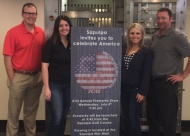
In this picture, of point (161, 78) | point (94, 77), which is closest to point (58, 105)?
point (94, 77)

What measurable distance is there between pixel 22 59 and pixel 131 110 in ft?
4.03

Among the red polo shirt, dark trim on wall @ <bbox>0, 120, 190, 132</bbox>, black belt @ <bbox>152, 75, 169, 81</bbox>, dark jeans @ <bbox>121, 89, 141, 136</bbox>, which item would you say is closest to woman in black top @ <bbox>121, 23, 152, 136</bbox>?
dark jeans @ <bbox>121, 89, 141, 136</bbox>

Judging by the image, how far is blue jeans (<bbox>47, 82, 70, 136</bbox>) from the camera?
261 cm

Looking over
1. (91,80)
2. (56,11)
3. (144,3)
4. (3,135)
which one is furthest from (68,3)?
(3,135)

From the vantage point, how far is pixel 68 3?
3189mm

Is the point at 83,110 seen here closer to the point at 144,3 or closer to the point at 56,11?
the point at 56,11

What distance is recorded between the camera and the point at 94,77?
Result: 7.95 feet

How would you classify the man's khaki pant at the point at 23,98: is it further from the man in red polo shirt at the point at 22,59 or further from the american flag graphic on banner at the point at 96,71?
the american flag graphic on banner at the point at 96,71

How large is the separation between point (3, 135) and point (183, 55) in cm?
245

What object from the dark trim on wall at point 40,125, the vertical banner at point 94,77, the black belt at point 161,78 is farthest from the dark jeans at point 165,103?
the dark trim on wall at point 40,125

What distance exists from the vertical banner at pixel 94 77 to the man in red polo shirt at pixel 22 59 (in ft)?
2.17

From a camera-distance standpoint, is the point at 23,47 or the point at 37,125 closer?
the point at 23,47

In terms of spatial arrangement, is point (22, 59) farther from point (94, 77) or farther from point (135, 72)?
point (135, 72)

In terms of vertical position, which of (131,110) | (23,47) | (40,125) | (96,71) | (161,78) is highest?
(23,47)
